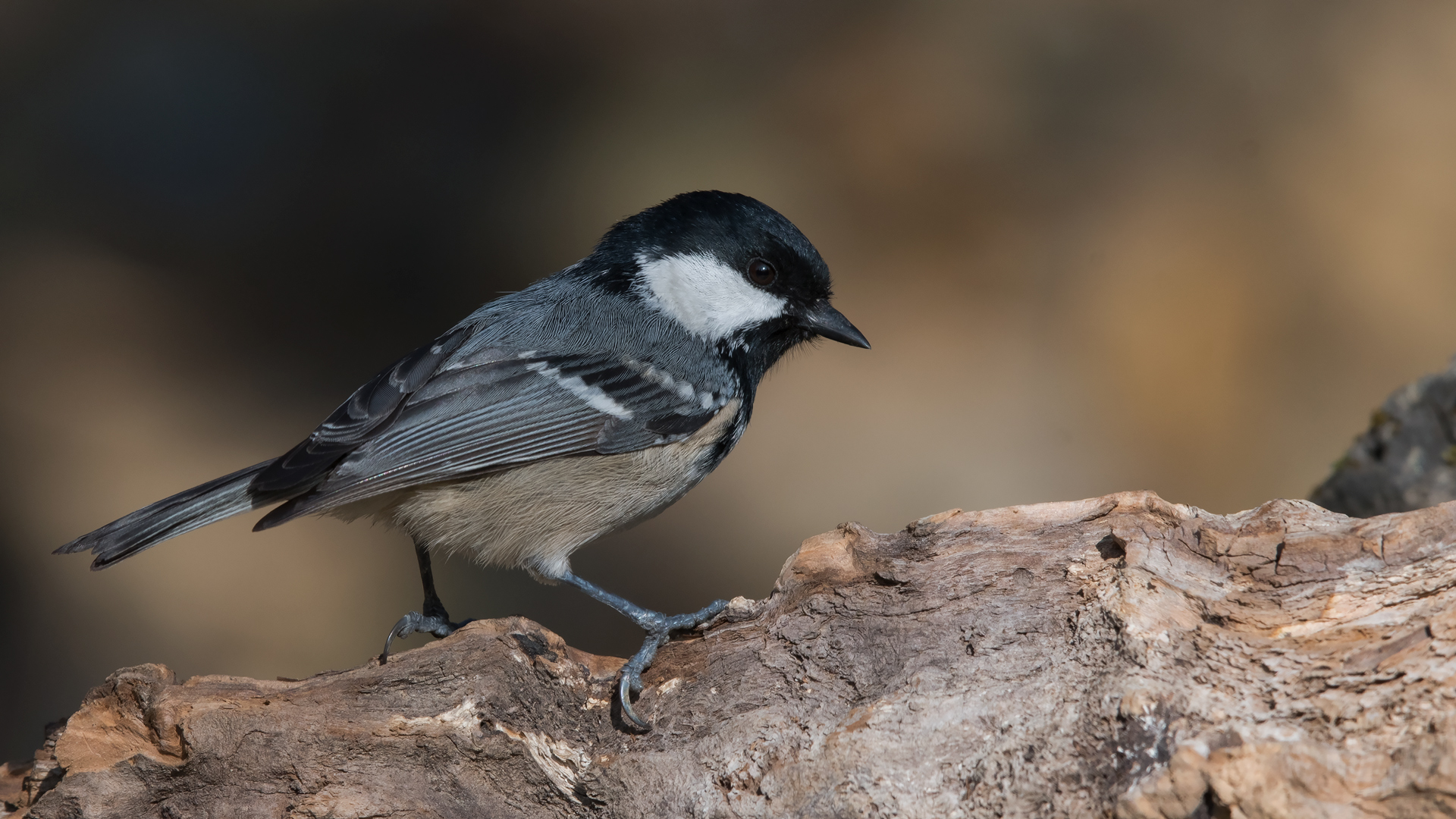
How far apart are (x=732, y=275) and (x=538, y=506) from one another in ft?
2.92

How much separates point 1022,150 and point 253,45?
3.82 metres

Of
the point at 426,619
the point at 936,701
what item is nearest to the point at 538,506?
the point at 426,619

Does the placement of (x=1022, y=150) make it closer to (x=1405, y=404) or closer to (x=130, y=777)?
(x=1405, y=404)

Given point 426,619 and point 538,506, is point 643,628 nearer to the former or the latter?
point 538,506

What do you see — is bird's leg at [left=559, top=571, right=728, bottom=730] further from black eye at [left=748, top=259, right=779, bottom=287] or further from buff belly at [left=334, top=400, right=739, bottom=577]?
black eye at [left=748, top=259, right=779, bottom=287]

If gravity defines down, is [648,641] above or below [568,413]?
below

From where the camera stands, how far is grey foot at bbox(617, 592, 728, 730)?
2.09m

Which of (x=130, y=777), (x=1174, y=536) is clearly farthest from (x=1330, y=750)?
(x=130, y=777)

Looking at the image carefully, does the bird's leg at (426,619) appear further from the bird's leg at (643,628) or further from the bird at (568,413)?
the bird's leg at (643,628)

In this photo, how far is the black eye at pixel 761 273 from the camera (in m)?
2.94

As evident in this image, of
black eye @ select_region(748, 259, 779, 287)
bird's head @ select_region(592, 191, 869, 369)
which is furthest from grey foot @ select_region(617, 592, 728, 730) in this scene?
black eye @ select_region(748, 259, 779, 287)

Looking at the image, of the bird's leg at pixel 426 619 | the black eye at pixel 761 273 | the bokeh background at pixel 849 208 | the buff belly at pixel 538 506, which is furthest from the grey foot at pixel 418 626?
the bokeh background at pixel 849 208

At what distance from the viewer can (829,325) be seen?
9.71 ft

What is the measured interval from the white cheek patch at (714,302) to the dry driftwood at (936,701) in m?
0.90
